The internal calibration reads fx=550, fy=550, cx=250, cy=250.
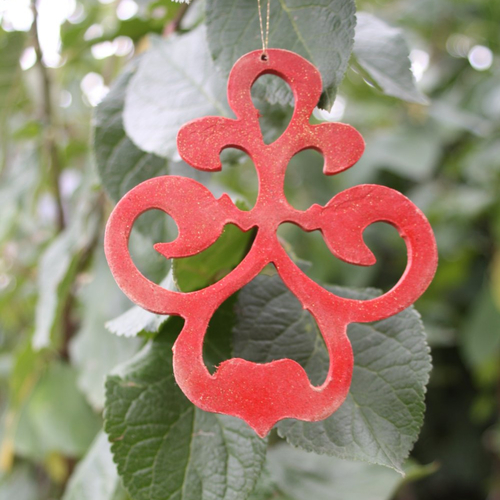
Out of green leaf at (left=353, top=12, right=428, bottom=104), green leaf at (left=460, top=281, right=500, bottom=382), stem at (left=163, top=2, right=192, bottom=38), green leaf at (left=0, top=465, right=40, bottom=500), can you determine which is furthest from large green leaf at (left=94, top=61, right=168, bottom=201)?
green leaf at (left=460, top=281, right=500, bottom=382)

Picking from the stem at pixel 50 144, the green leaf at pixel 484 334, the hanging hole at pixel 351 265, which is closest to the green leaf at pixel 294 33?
the stem at pixel 50 144

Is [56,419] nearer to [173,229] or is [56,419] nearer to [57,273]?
[57,273]

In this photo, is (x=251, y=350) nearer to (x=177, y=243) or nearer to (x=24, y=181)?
(x=177, y=243)

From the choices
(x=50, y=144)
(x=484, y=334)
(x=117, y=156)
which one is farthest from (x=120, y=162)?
(x=484, y=334)

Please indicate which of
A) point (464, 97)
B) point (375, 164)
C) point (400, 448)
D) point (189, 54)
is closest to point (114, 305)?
point (189, 54)

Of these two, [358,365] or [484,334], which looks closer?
[358,365]

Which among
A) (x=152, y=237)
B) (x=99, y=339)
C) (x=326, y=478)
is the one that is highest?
(x=152, y=237)

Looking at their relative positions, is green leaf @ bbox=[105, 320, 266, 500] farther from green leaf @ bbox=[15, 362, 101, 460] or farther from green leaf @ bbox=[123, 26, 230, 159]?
green leaf @ bbox=[15, 362, 101, 460]
